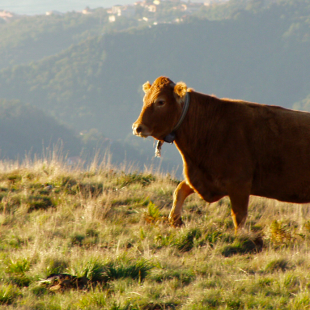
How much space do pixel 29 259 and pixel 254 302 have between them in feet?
8.15

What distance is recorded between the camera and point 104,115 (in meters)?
184

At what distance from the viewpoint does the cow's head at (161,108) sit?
5311 millimetres

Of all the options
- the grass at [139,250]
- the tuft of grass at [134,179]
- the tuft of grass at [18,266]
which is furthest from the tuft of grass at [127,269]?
the tuft of grass at [134,179]

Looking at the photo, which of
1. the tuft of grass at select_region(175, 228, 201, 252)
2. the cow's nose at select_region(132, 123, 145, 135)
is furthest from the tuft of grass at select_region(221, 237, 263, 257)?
the cow's nose at select_region(132, 123, 145, 135)

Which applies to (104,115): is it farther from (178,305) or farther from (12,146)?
(178,305)

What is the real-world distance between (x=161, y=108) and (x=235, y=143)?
3.67 feet

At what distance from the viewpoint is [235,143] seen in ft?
17.9

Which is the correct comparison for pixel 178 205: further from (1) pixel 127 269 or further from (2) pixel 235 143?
(1) pixel 127 269

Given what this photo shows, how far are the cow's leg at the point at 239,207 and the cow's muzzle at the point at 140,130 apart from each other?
57.3 inches

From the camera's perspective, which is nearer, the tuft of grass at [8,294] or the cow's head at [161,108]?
the tuft of grass at [8,294]

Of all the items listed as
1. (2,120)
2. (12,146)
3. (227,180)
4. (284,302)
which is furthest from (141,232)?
(2,120)

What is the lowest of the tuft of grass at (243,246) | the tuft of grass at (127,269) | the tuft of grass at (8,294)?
the tuft of grass at (8,294)

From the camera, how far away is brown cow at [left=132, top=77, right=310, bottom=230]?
5.39 meters

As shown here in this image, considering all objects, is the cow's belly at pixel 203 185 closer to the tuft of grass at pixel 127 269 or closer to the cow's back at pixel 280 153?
the cow's back at pixel 280 153
